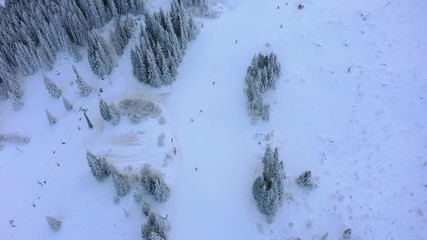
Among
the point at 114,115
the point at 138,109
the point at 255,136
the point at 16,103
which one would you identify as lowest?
the point at 255,136

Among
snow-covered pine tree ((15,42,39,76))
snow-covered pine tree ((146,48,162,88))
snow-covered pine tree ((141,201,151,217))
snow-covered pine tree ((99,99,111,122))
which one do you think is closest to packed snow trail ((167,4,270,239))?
snow-covered pine tree ((141,201,151,217))

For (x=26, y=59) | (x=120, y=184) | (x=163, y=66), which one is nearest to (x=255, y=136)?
(x=163, y=66)

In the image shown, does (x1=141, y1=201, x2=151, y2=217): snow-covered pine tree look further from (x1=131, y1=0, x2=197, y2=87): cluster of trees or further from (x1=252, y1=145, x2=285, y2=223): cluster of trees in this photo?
(x1=131, y1=0, x2=197, y2=87): cluster of trees

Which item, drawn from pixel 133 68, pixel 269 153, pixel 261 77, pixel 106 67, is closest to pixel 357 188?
pixel 269 153

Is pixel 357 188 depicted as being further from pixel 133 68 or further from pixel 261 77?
pixel 133 68

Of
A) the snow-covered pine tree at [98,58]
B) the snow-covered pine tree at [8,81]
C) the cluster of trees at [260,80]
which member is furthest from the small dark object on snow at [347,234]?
the snow-covered pine tree at [8,81]

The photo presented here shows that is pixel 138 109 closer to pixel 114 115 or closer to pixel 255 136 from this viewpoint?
pixel 114 115
